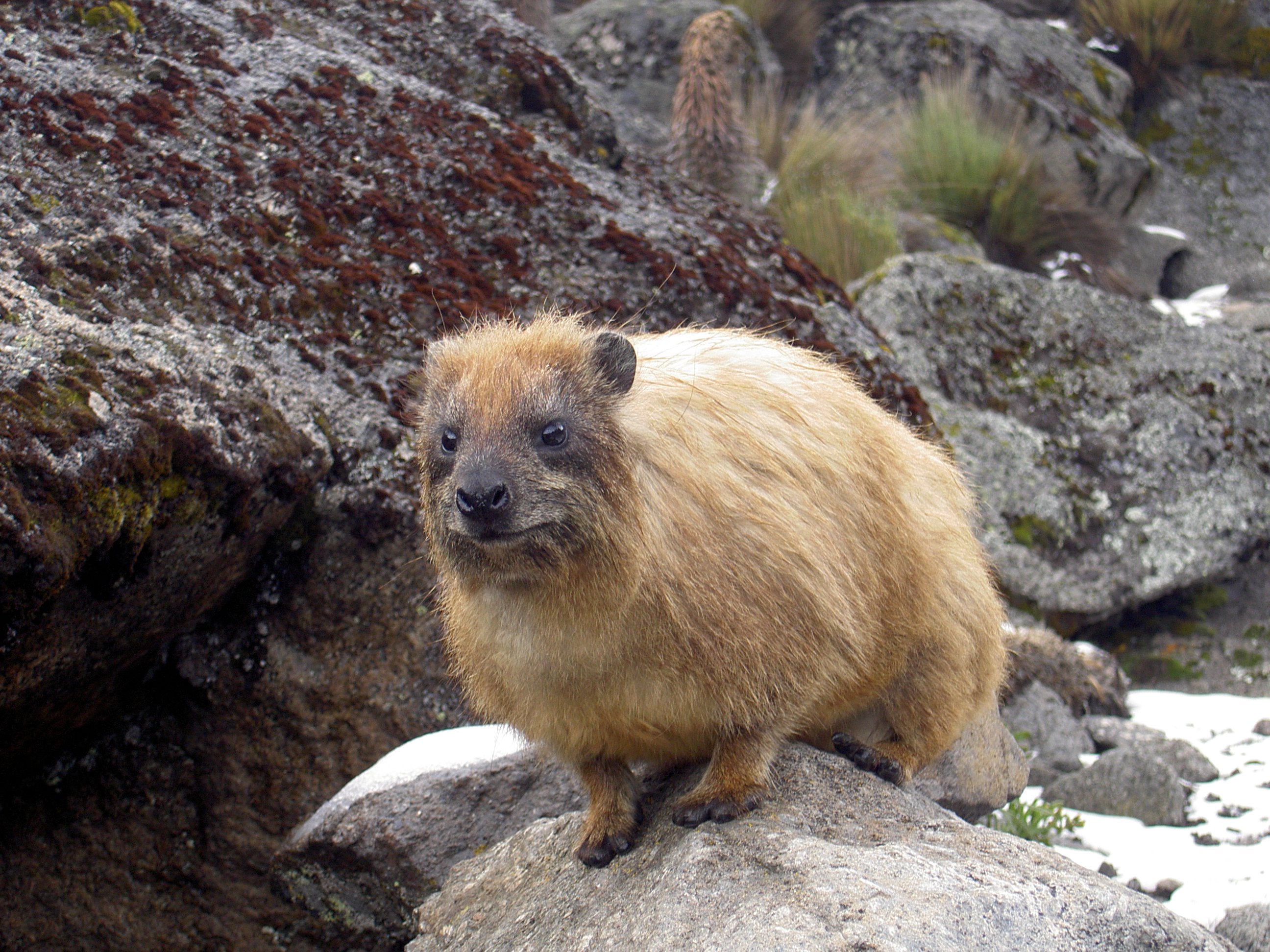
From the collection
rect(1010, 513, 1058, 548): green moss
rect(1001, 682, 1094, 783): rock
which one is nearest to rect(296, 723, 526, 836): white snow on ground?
rect(1001, 682, 1094, 783): rock

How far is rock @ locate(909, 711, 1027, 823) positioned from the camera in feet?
14.5

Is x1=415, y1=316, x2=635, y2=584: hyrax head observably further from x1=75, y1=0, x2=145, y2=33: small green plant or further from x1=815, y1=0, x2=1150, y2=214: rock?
x1=815, y1=0, x2=1150, y2=214: rock

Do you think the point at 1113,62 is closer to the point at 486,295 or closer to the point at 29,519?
the point at 486,295

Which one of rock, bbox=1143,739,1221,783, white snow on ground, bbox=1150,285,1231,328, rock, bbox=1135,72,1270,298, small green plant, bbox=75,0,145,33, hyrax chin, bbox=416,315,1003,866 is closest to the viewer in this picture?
hyrax chin, bbox=416,315,1003,866

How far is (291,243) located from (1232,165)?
14.3 m

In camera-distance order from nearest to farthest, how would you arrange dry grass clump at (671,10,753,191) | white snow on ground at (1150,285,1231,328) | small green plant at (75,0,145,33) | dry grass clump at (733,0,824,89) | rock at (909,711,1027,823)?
rock at (909,711,1027,823)
small green plant at (75,0,145,33)
dry grass clump at (671,10,753,191)
white snow on ground at (1150,285,1231,328)
dry grass clump at (733,0,824,89)

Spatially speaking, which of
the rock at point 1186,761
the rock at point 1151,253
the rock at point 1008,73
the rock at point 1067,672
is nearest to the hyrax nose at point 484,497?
the rock at point 1186,761

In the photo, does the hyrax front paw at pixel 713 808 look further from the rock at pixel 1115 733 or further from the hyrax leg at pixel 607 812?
the rock at pixel 1115 733

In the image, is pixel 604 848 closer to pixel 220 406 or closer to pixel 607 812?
pixel 607 812

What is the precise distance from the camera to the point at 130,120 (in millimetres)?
4793

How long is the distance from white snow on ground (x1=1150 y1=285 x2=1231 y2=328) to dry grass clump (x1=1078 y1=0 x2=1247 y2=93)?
4.20m

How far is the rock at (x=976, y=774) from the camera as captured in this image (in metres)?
4.43

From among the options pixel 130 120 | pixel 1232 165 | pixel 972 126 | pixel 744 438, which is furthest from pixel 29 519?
pixel 1232 165

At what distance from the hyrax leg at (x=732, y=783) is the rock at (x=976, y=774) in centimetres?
105
